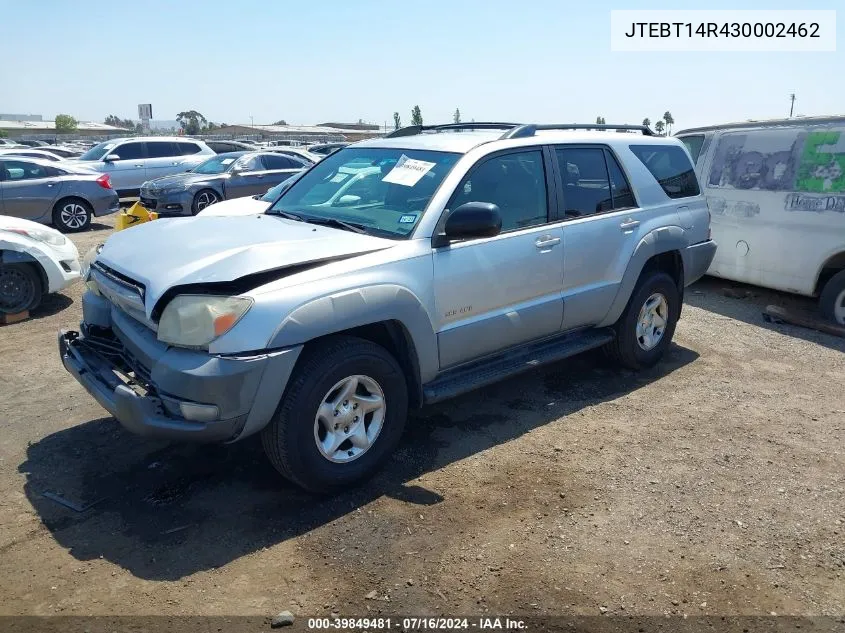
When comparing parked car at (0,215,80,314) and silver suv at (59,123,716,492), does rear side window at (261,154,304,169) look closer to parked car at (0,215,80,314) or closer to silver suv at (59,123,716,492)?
parked car at (0,215,80,314)

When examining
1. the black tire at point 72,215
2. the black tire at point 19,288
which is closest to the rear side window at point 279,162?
the black tire at point 72,215

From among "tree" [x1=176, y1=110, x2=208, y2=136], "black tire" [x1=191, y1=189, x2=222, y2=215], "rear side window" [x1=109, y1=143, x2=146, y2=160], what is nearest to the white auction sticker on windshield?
"black tire" [x1=191, y1=189, x2=222, y2=215]

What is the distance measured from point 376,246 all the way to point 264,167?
11836 millimetres

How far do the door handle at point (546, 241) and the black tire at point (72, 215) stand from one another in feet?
34.0

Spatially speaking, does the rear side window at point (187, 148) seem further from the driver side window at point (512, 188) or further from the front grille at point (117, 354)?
the driver side window at point (512, 188)

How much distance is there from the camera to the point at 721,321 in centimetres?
724

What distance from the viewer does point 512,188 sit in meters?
4.43

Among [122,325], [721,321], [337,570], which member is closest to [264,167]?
[721,321]

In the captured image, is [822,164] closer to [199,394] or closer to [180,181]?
[199,394]

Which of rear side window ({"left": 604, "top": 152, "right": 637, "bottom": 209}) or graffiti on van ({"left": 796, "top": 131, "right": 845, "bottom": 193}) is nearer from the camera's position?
rear side window ({"left": 604, "top": 152, "right": 637, "bottom": 209})

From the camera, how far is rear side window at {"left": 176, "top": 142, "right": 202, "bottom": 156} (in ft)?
55.7

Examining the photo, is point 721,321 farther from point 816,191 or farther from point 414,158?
point 414,158

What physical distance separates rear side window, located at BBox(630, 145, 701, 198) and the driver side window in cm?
125

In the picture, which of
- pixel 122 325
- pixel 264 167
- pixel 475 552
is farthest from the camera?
pixel 264 167
